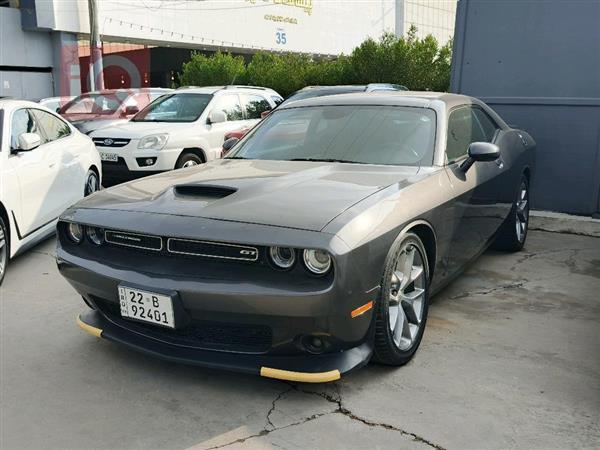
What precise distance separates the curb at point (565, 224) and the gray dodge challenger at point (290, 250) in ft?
9.24

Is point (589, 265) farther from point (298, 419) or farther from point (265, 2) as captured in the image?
point (265, 2)

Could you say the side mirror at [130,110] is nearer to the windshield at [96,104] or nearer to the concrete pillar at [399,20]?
the windshield at [96,104]

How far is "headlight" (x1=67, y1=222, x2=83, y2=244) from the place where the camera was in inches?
134

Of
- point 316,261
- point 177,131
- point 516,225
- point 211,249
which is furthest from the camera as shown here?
point 177,131

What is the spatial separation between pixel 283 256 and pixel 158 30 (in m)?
33.2

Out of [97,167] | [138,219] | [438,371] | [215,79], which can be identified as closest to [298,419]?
[438,371]

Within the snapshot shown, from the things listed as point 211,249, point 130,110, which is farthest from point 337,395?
point 130,110

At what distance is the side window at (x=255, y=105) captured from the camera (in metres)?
10.2

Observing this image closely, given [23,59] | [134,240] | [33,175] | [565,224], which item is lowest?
[565,224]

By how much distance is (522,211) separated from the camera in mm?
5754

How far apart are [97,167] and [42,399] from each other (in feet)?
14.3

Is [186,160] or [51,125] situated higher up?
[51,125]

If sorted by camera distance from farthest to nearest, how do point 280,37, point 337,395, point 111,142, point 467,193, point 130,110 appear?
point 280,37
point 130,110
point 111,142
point 467,193
point 337,395

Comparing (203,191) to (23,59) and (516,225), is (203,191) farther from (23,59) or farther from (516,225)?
(23,59)
